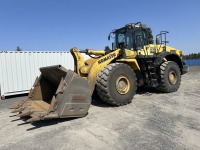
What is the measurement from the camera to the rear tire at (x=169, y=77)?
8680mm

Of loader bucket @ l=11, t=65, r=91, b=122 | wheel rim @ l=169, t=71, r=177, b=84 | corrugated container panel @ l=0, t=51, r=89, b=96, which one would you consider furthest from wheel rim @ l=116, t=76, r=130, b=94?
corrugated container panel @ l=0, t=51, r=89, b=96

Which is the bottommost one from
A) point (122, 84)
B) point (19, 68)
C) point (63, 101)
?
point (63, 101)

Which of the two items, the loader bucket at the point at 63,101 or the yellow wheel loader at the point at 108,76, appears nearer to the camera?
the loader bucket at the point at 63,101

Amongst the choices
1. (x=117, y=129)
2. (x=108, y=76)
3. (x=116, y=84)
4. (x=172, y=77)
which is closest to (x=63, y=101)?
(x=117, y=129)

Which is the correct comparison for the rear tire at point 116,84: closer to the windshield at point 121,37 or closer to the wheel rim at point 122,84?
the wheel rim at point 122,84

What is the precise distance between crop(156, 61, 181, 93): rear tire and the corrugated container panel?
518cm

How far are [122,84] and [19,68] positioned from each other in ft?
24.3

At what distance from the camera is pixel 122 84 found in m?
7.04

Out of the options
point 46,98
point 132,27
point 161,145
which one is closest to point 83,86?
point 46,98

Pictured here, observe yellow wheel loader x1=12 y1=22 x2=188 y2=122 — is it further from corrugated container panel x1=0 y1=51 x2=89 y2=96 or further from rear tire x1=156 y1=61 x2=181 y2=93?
corrugated container panel x1=0 y1=51 x2=89 y2=96

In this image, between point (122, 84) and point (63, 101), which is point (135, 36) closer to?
point (122, 84)

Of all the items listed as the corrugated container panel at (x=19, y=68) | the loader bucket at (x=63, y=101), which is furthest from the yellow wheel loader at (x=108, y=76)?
the corrugated container panel at (x=19, y=68)

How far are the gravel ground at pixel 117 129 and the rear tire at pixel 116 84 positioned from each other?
0.28m

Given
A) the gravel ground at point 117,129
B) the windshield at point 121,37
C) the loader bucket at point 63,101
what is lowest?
the gravel ground at point 117,129
